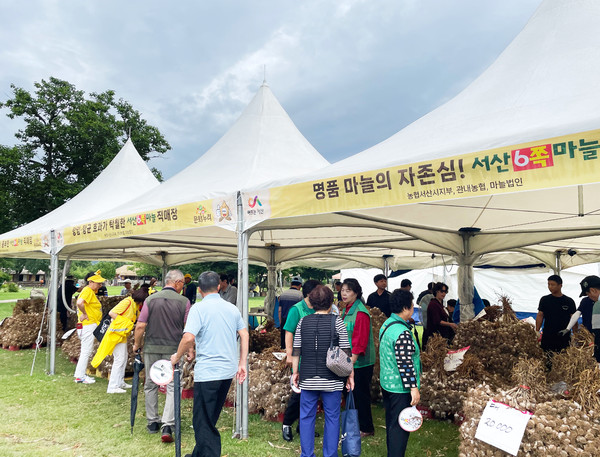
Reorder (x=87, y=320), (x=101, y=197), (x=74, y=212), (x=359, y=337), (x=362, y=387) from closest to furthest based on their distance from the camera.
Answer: (x=359, y=337) < (x=362, y=387) < (x=87, y=320) < (x=74, y=212) < (x=101, y=197)

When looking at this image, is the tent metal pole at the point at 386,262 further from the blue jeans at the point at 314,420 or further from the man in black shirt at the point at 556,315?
the blue jeans at the point at 314,420

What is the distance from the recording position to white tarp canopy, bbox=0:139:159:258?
31.4ft

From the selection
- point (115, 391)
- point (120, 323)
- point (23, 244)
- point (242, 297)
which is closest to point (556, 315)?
point (242, 297)

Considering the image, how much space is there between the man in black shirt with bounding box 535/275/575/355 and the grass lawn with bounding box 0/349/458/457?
1762 millimetres

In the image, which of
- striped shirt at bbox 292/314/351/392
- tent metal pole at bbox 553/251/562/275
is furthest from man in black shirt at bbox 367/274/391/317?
tent metal pole at bbox 553/251/562/275

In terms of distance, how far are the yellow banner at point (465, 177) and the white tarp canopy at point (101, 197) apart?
22.0 ft

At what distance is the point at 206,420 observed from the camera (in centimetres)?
370

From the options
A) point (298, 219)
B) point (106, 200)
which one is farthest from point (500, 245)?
point (106, 200)

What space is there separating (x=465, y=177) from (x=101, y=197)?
9.22 metres

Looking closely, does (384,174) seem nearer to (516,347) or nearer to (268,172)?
(268,172)

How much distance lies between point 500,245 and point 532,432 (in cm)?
536

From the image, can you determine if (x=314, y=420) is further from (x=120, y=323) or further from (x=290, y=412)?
(x=120, y=323)

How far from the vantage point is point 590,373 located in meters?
3.21

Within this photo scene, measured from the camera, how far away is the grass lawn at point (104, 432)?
439 centimetres
